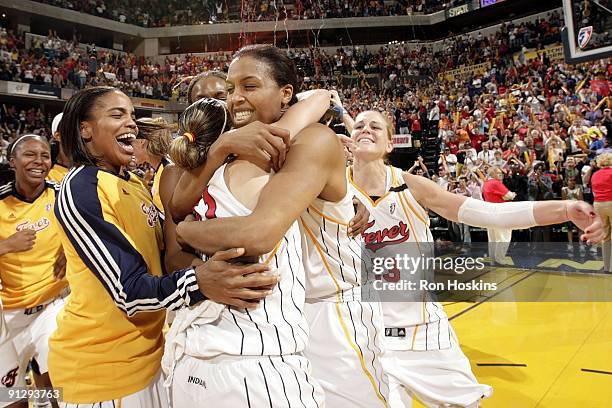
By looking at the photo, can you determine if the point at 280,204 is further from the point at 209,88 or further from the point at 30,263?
the point at 30,263

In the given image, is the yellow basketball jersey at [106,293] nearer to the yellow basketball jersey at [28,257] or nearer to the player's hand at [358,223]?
the player's hand at [358,223]

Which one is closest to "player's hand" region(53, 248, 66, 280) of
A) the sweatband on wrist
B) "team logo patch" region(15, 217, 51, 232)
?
"team logo patch" region(15, 217, 51, 232)

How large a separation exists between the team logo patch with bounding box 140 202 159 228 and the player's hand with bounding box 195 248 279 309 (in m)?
0.61

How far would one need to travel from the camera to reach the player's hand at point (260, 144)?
4.83 feet

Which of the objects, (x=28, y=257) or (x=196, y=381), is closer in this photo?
(x=196, y=381)

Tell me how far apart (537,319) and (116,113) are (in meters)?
5.67

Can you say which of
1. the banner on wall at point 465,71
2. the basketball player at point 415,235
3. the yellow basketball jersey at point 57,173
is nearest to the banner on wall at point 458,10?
the banner on wall at point 465,71

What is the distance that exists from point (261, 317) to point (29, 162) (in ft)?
8.69

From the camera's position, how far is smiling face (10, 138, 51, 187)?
10.9 feet

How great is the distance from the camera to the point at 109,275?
1.68 metres

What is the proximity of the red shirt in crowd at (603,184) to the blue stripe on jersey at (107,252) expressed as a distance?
26.5 feet

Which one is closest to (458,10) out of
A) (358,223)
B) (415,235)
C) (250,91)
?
(415,235)

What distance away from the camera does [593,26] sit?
6.76m

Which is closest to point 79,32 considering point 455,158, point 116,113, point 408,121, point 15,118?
point 15,118
